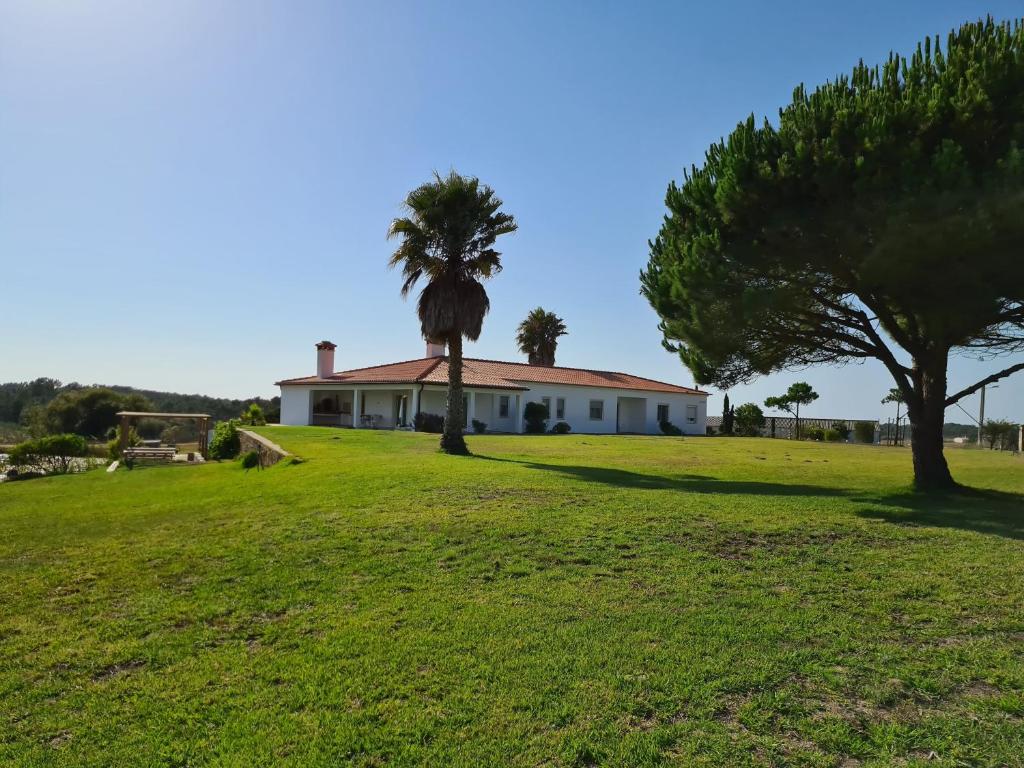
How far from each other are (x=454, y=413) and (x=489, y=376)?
18.1 m

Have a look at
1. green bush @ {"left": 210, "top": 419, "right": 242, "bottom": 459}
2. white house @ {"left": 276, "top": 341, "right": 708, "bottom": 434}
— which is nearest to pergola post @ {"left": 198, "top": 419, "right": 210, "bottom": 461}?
green bush @ {"left": 210, "top": 419, "right": 242, "bottom": 459}

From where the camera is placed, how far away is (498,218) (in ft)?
64.8

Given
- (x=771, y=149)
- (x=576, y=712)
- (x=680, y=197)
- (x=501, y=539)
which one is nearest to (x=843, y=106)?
(x=771, y=149)

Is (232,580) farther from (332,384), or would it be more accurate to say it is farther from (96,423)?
(96,423)

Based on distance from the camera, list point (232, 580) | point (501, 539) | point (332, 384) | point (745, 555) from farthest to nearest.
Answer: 1. point (332, 384)
2. point (501, 539)
3. point (745, 555)
4. point (232, 580)

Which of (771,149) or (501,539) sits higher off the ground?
(771,149)

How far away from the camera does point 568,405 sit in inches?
1592

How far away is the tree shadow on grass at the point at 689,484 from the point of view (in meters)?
12.3

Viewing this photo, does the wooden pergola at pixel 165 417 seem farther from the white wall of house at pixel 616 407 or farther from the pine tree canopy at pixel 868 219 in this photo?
the pine tree canopy at pixel 868 219

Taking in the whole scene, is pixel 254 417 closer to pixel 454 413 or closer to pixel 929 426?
pixel 454 413

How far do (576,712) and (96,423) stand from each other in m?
56.5

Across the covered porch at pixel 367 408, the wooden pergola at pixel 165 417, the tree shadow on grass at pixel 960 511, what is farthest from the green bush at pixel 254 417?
the tree shadow on grass at pixel 960 511

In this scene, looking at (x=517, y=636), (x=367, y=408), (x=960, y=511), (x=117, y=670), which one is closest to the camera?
(x=117, y=670)

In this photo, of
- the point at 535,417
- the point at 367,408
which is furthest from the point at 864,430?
the point at 367,408
